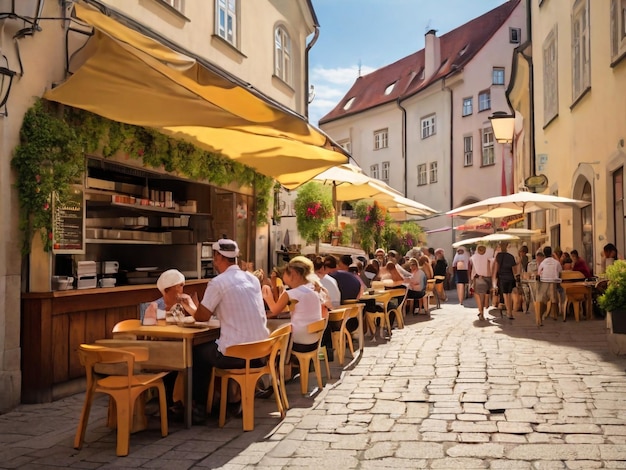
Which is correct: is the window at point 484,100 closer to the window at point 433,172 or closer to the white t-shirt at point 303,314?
the window at point 433,172

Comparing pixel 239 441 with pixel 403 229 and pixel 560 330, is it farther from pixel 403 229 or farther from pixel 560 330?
pixel 403 229

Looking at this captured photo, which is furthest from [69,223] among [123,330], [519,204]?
[519,204]

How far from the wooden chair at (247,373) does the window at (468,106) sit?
30.5 metres

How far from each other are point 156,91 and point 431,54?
3497cm

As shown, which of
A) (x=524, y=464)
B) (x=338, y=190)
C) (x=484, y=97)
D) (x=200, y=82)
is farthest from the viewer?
(x=484, y=97)

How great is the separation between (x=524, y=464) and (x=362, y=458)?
1.11 m

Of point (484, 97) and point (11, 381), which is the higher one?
point (484, 97)

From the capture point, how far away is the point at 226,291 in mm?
6230

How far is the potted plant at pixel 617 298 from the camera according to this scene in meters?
9.18

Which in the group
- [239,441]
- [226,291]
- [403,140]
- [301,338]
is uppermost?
[403,140]

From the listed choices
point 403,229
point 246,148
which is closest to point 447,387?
point 246,148

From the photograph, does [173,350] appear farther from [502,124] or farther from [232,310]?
[502,124]

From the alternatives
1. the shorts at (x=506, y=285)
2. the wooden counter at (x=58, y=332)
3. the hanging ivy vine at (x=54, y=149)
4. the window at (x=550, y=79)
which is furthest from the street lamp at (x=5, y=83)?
the window at (x=550, y=79)

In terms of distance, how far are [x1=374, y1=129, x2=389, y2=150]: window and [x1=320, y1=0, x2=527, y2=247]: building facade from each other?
59 millimetres
